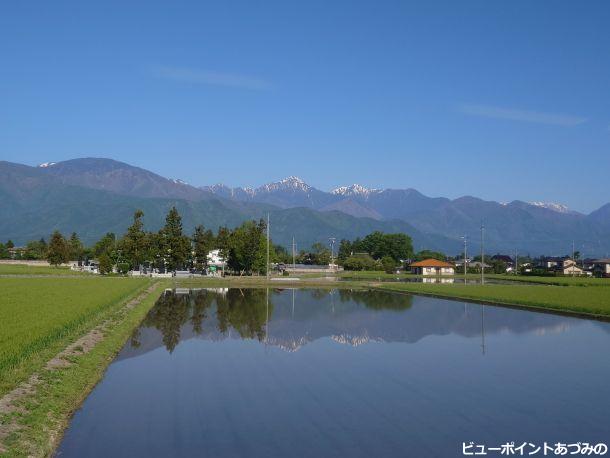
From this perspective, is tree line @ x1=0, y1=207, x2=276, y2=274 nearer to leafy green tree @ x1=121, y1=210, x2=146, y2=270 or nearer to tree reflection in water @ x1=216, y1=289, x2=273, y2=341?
leafy green tree @ x1=121, y1=210, x2=146, y2=270

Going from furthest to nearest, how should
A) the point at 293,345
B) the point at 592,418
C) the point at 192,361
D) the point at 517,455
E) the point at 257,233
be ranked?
the point at 257,233 < the point at 293,345 < the point at 192,361 < the point at 592,418 < the point at 517,455

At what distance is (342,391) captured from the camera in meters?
12.5

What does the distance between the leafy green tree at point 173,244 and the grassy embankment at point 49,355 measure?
129 feet

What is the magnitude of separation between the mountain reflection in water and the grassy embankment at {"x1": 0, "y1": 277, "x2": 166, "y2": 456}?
1.19 meters

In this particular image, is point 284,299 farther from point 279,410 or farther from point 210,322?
point 279,410

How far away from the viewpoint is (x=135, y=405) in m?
11.5

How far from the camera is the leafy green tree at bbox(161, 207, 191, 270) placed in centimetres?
6850

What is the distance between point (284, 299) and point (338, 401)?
27841mm

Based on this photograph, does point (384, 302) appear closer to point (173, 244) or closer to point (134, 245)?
point (173, 244)

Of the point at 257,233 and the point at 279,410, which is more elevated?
the point at 257,233

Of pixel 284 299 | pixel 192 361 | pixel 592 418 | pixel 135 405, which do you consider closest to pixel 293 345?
pixel 192 361

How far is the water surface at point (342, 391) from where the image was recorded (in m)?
9.30

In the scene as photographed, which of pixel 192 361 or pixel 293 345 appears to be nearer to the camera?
pixel 192 361

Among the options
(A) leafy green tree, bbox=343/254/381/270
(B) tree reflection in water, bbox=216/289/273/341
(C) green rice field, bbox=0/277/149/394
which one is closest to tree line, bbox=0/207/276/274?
(B) tree reflection in water, bbox=216/289/273/341
